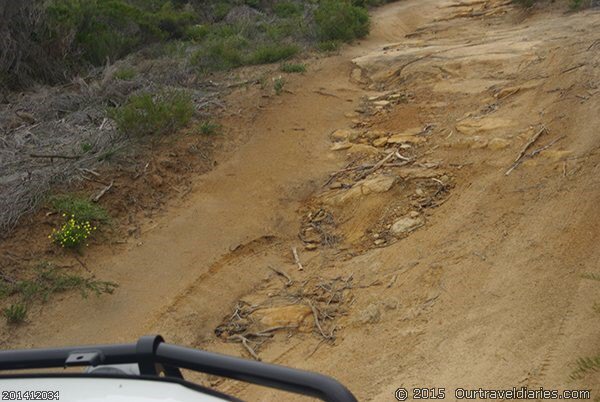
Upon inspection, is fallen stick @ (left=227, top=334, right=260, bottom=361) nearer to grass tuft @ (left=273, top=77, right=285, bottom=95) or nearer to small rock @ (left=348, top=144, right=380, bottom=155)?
small rock @ (left=348, top=144, right=380, bottom=155)

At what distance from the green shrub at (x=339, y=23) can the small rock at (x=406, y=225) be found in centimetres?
703

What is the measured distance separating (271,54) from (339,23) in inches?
79.1

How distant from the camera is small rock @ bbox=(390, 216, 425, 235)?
5453 millimetres

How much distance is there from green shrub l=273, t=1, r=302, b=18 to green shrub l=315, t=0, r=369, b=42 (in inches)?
97.0

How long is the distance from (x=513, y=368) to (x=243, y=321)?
205cm

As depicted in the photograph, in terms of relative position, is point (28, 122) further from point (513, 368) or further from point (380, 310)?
point (513, 368)

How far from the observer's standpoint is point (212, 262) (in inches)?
221

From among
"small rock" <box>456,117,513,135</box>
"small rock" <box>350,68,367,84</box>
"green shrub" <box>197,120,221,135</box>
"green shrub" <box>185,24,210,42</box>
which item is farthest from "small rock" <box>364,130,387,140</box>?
"green shrub" <box>185,24,210,42</box>

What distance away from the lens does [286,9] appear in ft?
51.1

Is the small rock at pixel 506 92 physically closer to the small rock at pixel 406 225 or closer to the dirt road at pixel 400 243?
the dirt road at pixel 400 243

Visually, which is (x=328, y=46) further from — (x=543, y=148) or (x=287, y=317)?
(x=287, y=317)

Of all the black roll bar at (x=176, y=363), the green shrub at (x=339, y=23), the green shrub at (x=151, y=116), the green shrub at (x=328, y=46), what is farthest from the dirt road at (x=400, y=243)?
the green shrub at (x=339, y=23)

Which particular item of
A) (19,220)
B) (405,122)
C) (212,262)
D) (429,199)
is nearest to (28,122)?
(19,220)

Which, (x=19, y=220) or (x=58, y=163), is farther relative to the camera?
(x=58, y=163)
